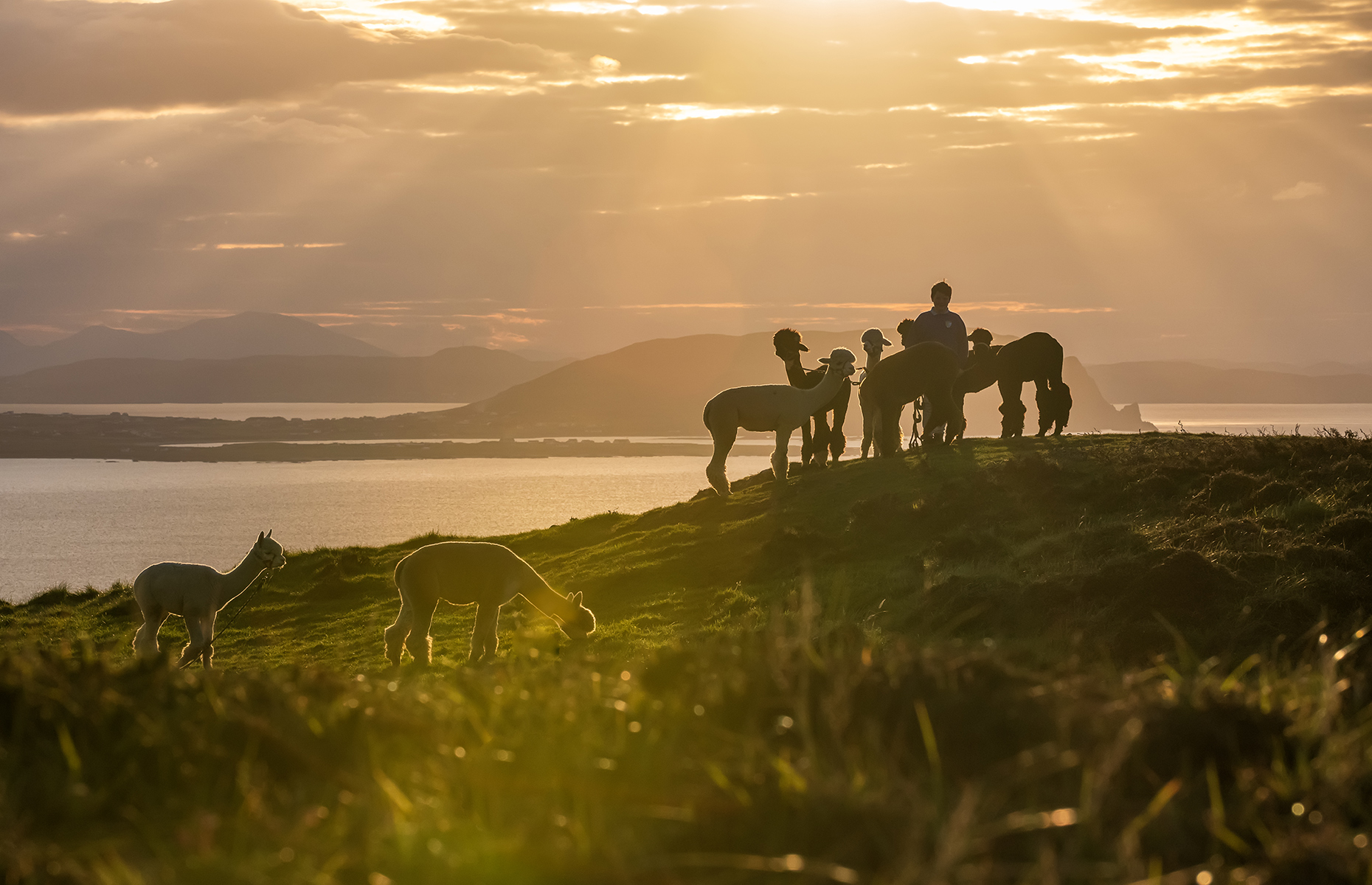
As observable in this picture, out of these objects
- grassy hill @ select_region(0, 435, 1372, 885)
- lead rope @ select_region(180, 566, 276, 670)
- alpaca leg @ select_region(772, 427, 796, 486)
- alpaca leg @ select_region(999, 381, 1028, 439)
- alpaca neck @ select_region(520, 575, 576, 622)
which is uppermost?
alpaca leg @ select_region(999, 381, 1028, 439)

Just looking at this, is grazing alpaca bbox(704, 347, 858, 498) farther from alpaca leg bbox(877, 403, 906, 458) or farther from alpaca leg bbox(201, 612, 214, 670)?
alpaca leg bbox(201, 612, 214, 670)

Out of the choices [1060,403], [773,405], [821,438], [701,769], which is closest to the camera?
[701,769]

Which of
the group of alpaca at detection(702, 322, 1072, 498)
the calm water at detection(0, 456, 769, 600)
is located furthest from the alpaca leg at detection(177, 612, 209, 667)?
the calm water at detection(0, 456, 769, 600)

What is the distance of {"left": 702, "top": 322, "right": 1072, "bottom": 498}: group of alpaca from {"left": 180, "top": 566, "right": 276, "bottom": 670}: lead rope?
9481 mm

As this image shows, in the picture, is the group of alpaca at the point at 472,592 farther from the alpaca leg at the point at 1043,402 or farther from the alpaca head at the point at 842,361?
the alpaca leg at the point at 1043,402

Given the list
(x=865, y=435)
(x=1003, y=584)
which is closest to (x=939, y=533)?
(x=1003, y=584)

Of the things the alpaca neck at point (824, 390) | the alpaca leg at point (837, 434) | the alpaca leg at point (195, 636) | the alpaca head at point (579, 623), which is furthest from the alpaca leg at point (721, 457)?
the alpaca leg at point (195, 636)

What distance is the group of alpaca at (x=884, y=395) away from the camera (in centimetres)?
2500

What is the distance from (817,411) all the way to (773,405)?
2027 millimetres

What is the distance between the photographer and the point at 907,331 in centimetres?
2816

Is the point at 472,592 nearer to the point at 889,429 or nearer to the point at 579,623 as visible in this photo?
the point at 579,623

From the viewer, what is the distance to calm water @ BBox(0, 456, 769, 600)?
8525 cm

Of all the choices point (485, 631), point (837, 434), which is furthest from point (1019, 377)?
point (485, 631)

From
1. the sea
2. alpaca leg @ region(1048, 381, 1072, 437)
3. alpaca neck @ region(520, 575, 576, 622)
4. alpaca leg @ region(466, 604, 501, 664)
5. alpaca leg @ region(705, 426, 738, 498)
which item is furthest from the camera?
the sea
